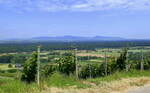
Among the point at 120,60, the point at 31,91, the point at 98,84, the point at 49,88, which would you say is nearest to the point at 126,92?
the point at 98,84

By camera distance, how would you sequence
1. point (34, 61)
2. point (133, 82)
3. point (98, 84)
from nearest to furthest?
point (98, 84)
point (133, 82)
point (34, 61)

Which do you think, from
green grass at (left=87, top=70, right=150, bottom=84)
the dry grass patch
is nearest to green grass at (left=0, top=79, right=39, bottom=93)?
the dry grass patch

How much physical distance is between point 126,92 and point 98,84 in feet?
4.36

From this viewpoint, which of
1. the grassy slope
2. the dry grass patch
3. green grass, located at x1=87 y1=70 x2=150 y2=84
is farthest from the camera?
green grass, located at x1=87 y1=70 x2=150 y2=84

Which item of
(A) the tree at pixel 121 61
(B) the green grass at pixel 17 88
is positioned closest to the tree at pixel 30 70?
(A) the tree at pixel 121 61

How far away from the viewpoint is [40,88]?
333 inches

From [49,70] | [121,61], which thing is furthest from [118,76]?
[49,70]

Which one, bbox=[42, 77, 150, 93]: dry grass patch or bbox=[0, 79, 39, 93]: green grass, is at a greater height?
bbox=[0, 79, 39, 93]: green grass

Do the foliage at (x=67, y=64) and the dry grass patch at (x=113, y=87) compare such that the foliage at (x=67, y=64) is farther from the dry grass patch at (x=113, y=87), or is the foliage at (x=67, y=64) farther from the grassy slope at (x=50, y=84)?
the dry grass patch at (x=113, y=87)

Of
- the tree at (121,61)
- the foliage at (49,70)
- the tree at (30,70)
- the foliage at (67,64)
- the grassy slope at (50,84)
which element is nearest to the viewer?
the grassy slope at (50,84)

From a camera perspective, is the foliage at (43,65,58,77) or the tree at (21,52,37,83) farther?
the foliage at (43,65,58,77)

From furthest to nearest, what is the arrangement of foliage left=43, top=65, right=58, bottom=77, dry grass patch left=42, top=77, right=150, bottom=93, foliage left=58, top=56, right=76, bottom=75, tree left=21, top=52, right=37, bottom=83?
foliage left=43, top=65, right=58, bottom=77 → foliage left=58, top=56, right=76, bottom=75 → tree left=21, top=52, right=37, bottom=83 → dry grass patch left=42, top=77, right=150, bottom=93

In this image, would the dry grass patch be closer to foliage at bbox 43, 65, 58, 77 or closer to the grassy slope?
the grassy slope

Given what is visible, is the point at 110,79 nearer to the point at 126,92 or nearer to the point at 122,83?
the point at 122,83
